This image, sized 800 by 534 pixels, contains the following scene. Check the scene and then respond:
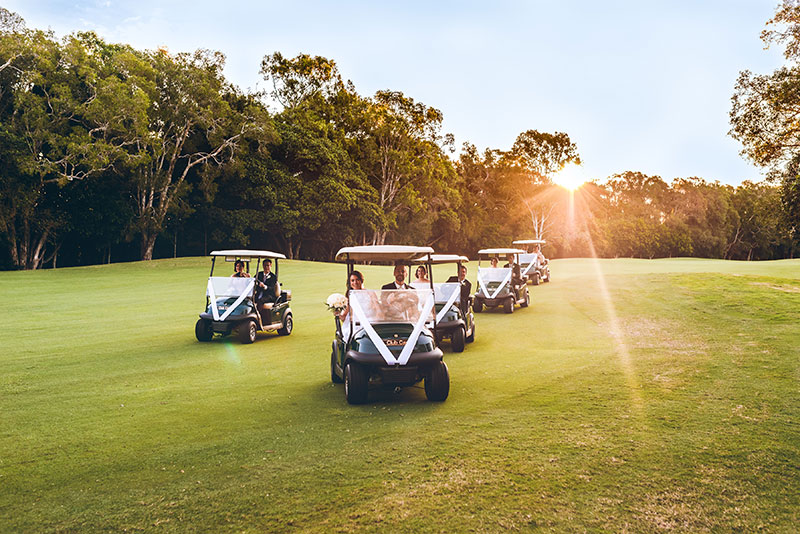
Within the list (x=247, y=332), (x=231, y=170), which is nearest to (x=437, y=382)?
(x=247, y=332)

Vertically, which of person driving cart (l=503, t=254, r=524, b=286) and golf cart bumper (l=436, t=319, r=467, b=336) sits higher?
person driving cart (l=503, t=254, r=524, b=286)

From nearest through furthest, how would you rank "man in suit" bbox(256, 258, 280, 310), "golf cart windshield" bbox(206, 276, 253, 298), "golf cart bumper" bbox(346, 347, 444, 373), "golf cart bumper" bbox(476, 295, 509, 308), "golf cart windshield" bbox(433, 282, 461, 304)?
1. "golf cart bumper" bbox(346, 347, 444, 373)
2. "golf cart windshield" bbox(433, 282, 461, 304)
3. "golf cart windshield" bbox(206, 276, 253, 298)
4. "man in suit" bbox(256, 258, 280, 310)
5. "golf cart bumper" bbox(476, 295, 509, 308)

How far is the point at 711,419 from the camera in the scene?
613 centimetres

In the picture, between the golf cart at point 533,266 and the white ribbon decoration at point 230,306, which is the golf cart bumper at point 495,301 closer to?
the white ribbon decoration at point 230,306

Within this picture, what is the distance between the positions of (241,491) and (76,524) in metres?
1.13

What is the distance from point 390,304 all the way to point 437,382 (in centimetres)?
122

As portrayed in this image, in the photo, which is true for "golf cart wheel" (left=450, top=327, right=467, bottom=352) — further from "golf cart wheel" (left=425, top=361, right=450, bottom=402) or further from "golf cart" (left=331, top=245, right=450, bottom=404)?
"golf cart wheel" (left=425, top=361, right=450, bottom=402)

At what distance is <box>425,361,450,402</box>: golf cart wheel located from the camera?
7078 millimetres

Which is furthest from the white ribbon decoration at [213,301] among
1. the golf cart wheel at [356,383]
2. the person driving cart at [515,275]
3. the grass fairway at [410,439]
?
the person driving cart at [515,275]

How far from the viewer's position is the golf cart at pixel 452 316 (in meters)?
10.9

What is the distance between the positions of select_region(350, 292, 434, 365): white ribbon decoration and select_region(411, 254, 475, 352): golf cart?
2.86 metres

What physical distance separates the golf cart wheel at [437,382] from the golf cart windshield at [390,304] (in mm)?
705

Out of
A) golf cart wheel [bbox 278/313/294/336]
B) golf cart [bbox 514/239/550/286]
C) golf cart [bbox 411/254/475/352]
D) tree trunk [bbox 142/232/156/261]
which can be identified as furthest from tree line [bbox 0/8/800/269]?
golf cart wheel [bbox 278/313/294/336]

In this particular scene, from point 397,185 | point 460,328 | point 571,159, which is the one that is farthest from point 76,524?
point 571,159
